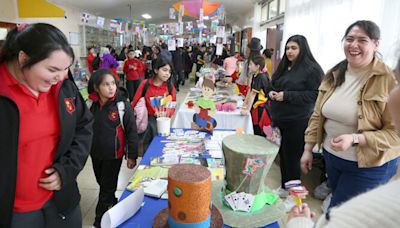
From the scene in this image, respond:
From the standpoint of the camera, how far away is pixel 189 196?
892 mm

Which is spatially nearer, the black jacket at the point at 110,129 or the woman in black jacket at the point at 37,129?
the woman in black jacket at the point at 37,129

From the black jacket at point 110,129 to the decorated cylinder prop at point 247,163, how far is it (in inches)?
41.1

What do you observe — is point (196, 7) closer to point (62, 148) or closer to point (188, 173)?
point (62, 148)

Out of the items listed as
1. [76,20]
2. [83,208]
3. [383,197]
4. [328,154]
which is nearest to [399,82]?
[383,197]

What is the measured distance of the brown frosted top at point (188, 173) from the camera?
2.95 feet

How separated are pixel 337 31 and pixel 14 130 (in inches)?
127

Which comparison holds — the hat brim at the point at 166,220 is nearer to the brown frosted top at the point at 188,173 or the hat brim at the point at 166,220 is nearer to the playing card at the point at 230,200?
the playing card at the point at 230,200

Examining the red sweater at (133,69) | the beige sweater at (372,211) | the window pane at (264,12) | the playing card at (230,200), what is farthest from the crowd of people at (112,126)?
the window pane at (264,12)

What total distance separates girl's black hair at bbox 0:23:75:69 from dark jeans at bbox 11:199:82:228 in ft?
1.94

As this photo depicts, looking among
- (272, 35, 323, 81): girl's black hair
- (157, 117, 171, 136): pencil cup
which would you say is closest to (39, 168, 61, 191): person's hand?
(157, 117, 171, 136): pencil cup

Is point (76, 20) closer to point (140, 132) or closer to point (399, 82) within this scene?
point (140, 132)

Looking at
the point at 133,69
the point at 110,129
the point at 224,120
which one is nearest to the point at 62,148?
the point at 110,129

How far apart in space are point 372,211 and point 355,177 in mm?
1115

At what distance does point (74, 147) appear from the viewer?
1303mm
